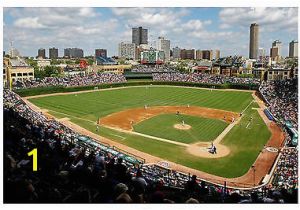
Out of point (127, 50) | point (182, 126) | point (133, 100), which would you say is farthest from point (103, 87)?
point (127, 50)

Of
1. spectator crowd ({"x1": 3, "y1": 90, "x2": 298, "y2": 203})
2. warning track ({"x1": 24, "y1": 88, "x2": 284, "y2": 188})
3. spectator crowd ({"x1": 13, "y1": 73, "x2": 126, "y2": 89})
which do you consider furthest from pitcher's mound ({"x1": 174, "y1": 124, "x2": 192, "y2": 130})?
spectator crowd ({"x1": 13, "y1": 73, "x2": 126, "y2": 89})

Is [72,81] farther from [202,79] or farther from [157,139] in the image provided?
[157,139]

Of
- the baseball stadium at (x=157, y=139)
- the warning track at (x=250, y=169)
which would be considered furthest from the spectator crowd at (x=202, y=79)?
the warning track at (x=250, y=169)

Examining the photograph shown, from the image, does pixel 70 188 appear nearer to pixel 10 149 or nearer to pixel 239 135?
pixel 10 149

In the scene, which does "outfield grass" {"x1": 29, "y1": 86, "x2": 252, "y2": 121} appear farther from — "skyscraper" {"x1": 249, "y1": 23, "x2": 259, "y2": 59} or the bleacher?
"skyscraper" {"x1": 249, "y1": 23, "x2": 259, "y2": 59}

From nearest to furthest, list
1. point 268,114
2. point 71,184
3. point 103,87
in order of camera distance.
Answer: point 71,184, point 268,114, point 103,87
